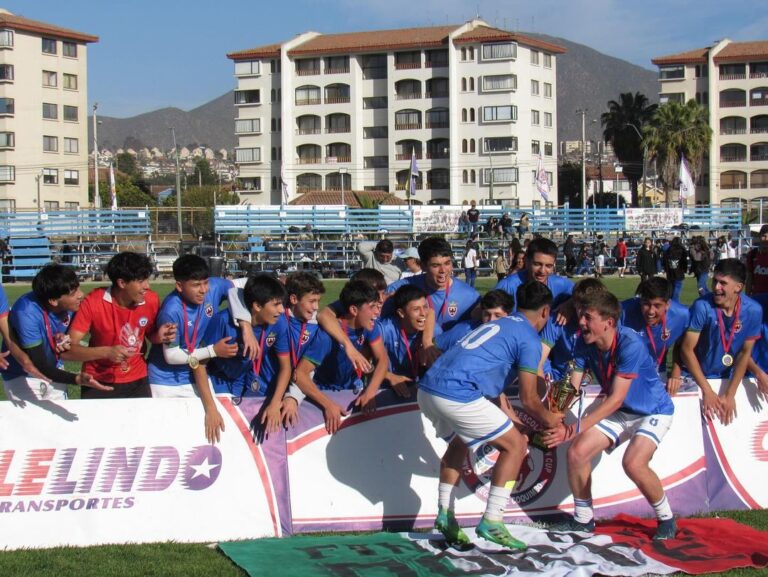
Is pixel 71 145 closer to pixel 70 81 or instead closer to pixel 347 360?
pixel 70 81

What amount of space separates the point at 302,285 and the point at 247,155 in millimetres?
80723

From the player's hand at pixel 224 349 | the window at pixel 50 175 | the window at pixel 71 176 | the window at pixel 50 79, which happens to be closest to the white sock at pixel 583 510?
the player's hand at pixel 224 349

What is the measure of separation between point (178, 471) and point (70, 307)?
5.51ft

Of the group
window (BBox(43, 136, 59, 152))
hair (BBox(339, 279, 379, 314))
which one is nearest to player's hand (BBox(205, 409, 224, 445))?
hair (BBox(339, 279, 379, 314))

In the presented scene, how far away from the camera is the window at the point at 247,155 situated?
282 ft

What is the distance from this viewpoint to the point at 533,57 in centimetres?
8094

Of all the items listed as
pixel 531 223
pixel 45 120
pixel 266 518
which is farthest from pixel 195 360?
pixel 45 120

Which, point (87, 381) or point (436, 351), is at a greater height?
point (436, 351)

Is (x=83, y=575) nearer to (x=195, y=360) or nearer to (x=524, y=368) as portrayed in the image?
(x=195, y=360)

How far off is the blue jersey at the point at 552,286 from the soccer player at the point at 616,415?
4.02ft

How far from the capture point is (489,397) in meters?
6.41

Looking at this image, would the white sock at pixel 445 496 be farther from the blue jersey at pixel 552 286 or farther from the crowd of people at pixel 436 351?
the blue jersey at pixel 552 286

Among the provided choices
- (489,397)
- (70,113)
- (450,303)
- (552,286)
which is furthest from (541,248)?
(70,113)

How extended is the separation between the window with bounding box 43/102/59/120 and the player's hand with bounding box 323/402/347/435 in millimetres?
75366
